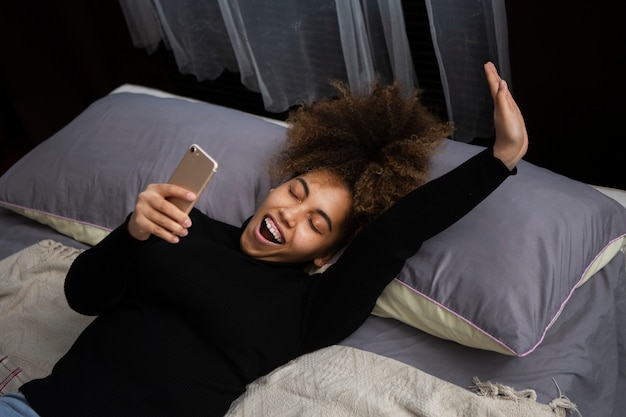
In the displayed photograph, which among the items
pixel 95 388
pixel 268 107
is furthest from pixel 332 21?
pixel 95 388

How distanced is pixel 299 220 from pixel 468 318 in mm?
348

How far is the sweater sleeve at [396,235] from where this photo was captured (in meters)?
1.21

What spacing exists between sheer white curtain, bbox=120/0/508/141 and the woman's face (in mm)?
441

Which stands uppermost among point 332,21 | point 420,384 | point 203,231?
point 332,21

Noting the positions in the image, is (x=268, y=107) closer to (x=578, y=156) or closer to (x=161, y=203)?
(x=578, y=156)

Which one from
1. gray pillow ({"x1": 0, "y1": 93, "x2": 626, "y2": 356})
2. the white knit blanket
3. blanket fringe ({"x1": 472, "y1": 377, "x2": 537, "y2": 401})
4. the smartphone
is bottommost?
blanket fringe ({"x1": 472, "y1": 377, "x2": 537, "y2": 401})

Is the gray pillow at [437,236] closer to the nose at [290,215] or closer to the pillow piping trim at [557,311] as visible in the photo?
the pillow piping trim at [557,311]

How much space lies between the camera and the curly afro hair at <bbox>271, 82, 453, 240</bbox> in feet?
4.34

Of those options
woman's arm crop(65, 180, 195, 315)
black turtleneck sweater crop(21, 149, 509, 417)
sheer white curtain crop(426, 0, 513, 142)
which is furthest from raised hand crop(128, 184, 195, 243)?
sheer white curtain crop(426, 0, 513, 142)

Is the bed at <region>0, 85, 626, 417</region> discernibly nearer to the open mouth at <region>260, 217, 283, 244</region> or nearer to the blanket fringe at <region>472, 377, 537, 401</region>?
the blanket fringe at <region>472, 377, 537, 401</region>

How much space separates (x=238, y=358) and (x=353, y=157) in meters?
0.44

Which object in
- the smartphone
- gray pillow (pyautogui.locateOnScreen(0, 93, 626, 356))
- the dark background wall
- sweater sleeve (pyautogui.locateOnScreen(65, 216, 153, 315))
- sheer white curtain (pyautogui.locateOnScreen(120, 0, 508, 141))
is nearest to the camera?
the smartphone

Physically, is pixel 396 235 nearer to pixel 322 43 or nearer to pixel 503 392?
pixel 503 392

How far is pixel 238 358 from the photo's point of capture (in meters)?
1.21
